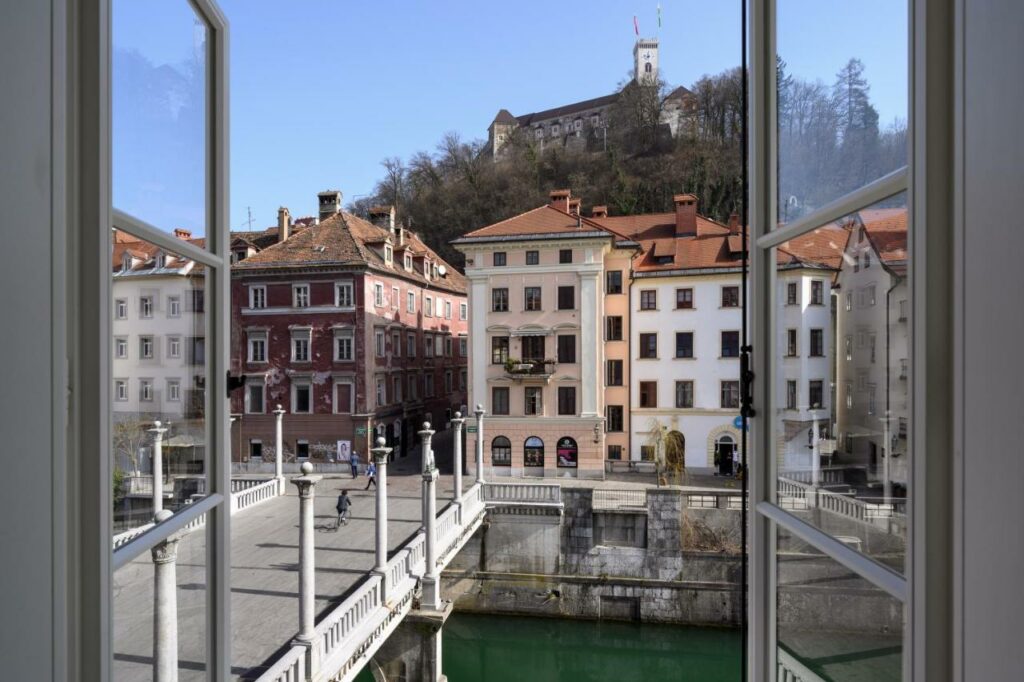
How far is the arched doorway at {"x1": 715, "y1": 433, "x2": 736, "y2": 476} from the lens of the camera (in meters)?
15.0

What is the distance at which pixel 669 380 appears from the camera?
15.2m

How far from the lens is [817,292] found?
3.09ft

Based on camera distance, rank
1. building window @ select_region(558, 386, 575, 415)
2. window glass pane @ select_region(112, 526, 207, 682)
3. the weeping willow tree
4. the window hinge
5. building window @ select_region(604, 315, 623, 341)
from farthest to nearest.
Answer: building window @ select_region(604, 315, 623, 341) < building window @ select_region(558, 386, 575, 415) < the weeping willow tree < the window hinge < window glass pane @ select_region(112, 526, 207, 682)

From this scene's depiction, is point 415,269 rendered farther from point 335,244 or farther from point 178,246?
point 178,246

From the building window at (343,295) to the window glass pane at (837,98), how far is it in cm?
1551

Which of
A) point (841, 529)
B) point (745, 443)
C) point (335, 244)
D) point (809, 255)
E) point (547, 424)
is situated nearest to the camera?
point (841, 529)

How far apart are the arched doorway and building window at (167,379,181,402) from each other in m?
15.1

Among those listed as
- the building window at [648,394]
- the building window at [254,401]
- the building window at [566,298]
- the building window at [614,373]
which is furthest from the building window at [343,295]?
the building window at [648,394]

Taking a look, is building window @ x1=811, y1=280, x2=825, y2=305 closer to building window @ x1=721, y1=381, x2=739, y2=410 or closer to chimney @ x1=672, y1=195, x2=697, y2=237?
building window @ x1=721, y1=381, x2=739, y2=410

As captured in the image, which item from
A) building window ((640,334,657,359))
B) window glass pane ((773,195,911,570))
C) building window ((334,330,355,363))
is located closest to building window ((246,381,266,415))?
building window ((334,330,355,363))

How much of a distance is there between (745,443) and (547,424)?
1383 centimetres

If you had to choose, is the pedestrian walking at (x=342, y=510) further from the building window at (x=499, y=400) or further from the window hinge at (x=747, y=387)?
the window hinge at (x=747, y=387)

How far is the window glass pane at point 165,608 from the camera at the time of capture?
81 cm

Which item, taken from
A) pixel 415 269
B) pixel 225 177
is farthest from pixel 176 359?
pixel 415 269
